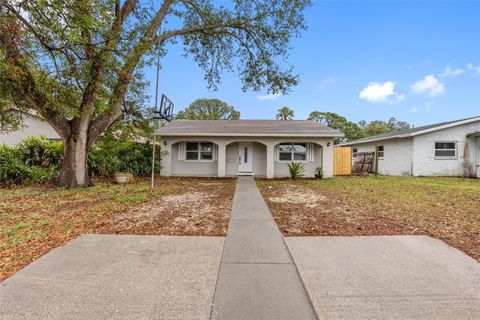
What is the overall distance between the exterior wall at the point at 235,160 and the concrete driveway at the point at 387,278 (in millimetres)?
9931

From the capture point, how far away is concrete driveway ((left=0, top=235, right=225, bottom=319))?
2.00 m

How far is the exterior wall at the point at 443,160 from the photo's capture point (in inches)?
577

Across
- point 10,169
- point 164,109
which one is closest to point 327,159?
point 164,109

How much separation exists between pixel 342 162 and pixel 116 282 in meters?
15.6

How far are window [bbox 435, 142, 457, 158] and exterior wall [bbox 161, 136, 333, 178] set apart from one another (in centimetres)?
765

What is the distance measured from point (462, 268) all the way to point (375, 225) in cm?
171

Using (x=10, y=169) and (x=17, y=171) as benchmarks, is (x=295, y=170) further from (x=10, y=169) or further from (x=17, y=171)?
A: (x=10, y=169)

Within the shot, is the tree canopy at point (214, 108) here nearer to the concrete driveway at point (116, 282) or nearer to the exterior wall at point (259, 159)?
the exterior wall at point (259, 159)

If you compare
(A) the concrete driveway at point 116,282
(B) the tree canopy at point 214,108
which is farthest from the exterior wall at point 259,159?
(B) the tree canopy at point 214,108

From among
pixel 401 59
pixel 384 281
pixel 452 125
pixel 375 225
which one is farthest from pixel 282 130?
pixel 384 281

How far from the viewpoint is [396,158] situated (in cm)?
1622

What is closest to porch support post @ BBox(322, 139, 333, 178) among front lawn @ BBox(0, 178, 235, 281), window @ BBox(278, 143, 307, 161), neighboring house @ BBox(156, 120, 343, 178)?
neighboring house @ BBox(156, 120, 343, 178)

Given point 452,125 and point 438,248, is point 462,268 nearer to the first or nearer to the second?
point 438,248

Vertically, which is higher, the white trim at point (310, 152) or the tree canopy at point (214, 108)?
the tree canopy at point (214, 108)
